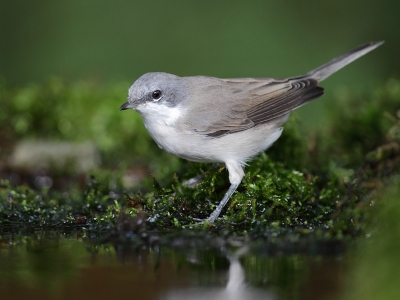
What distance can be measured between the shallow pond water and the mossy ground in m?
0.25

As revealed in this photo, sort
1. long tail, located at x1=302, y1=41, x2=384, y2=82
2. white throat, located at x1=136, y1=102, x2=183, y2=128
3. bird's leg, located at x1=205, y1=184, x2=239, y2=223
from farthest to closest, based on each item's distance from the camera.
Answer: long tail, located at x1=302, y1=41, x2=384, y2=82
white throat, located at x1=136, y1=102, x2=183, y2=128
bird's leg, located at x1=205, y1=184, x2=239, y2=223

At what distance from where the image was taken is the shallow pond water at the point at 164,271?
7.65 feet

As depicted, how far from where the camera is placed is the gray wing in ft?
15.5

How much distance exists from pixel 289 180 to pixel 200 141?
874 mm

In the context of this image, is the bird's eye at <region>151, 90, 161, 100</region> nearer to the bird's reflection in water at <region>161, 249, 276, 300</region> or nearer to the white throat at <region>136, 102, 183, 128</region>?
the white throat at <region>136, 102, 183, 128</region>

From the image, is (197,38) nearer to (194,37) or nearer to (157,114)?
(194,37)

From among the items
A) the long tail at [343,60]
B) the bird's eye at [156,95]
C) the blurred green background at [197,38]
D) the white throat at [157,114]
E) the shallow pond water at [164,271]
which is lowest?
the shallow pond water at [164,271]

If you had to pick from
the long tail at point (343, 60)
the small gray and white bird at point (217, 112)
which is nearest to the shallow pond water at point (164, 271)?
the small gray and white bird at point (217, 112)

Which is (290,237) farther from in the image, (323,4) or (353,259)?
(323,4)

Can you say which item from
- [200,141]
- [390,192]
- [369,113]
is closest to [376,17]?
[369,113]

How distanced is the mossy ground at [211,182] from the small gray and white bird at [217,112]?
19 cm

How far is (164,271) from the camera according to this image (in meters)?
2.63

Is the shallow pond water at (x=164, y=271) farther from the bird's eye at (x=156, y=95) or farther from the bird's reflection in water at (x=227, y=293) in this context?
the bird's eye at (x=156, y=95)

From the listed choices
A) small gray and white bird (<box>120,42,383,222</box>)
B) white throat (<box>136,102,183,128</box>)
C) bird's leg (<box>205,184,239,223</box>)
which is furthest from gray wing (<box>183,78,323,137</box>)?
bird's leg (<box>205,184,239,223</box>)
